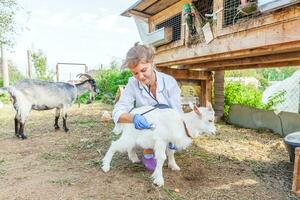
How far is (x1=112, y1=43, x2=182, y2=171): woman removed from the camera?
276 centimetres

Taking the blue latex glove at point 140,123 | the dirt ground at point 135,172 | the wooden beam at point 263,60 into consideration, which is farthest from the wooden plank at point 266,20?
the dirt ground at point 135,172

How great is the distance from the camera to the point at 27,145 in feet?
14.4

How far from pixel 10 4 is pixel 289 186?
14023mm

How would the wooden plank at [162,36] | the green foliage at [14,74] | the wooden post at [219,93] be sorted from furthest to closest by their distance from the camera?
the green foliage at [14,74], the wooden post at [219,93], the wooden plank at [162,36]

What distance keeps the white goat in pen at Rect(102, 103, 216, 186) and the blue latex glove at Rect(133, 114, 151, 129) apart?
8 cm

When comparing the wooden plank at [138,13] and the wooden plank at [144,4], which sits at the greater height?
the wooden plank at [144,4]

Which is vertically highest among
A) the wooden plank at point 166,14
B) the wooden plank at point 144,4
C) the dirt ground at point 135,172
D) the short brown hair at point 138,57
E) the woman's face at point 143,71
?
the wooden plank at point 144,4

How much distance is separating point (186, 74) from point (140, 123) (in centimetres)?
372

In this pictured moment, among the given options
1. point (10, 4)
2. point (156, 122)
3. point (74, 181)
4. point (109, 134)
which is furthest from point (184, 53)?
point (10, 4)

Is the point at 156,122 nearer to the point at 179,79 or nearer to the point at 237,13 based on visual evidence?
the point at 237,13

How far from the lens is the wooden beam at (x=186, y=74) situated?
5818mm

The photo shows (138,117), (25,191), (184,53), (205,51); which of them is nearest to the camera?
(25,191)

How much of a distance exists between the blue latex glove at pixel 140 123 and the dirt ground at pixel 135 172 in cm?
60

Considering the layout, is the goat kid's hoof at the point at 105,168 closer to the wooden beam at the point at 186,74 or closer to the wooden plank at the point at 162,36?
the wooden plank at the point at 162,36
